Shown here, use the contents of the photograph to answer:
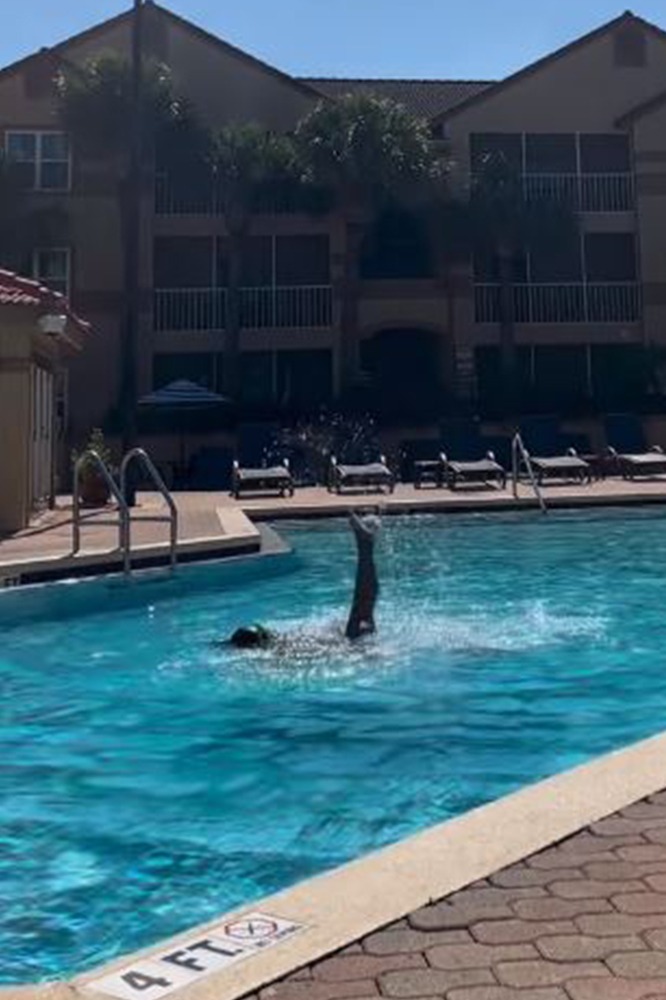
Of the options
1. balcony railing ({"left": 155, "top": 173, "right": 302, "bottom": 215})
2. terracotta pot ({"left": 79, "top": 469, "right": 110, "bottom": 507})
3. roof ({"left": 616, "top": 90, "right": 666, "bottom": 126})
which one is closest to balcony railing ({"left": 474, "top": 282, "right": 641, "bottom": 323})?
roof ({"left": 616, "top": 90, "right": 666, "bottom": 126})

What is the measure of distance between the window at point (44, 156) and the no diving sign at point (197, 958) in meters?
30.4

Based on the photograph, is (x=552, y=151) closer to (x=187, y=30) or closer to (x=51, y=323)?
(x=187, y=30)

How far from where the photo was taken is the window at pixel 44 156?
3048 centimetres

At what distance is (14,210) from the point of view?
28500 millimetres

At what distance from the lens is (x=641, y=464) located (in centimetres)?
2197

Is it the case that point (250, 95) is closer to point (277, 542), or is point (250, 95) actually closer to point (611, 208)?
point (611, 208)

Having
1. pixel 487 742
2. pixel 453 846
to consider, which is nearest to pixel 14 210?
pixel 487 742

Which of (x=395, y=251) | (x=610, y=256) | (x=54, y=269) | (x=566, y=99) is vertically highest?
(x=566, y=99)

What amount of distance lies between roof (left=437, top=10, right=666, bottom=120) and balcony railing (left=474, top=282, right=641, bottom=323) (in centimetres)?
566

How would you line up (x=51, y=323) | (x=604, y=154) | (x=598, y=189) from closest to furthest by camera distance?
(x=51, y=323)
(x=598, y=189)
(x=604, y=154)

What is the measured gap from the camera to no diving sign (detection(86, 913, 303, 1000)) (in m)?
2.38

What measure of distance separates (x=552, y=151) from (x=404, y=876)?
1267 inches

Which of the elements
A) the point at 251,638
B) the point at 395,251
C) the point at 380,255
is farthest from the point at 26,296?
the point at 395,251

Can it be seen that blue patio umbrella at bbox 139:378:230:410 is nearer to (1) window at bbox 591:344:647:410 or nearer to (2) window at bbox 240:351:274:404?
(2) window at bbox 240:351:274:404
